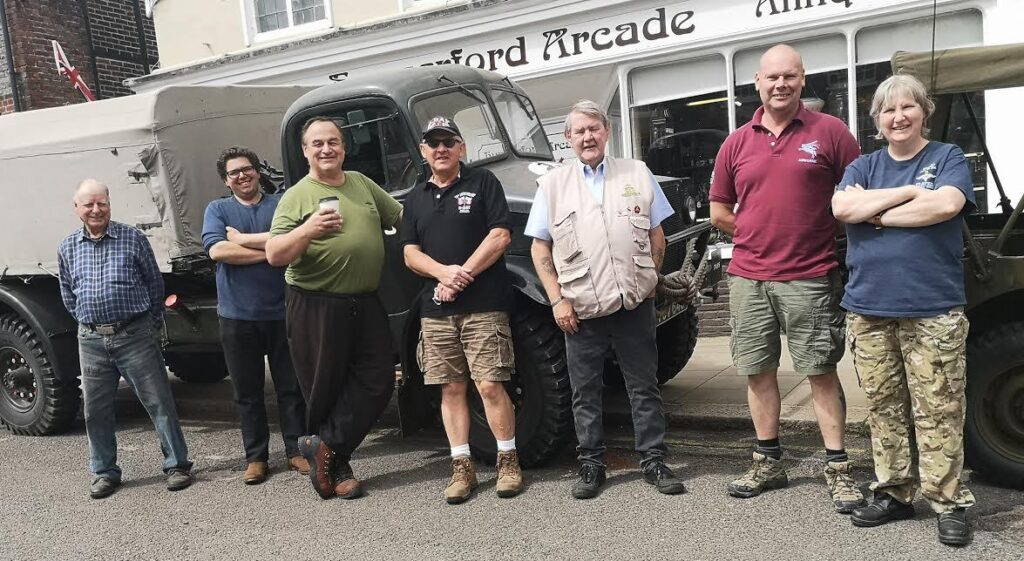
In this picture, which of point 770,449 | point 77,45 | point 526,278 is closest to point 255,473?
point 526,278

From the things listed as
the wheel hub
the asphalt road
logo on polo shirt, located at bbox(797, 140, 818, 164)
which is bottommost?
the asphalt road

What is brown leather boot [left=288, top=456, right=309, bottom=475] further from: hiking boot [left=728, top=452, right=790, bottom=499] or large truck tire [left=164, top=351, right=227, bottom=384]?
large truck tire [left=164, top=351, right=227, bottom=384]

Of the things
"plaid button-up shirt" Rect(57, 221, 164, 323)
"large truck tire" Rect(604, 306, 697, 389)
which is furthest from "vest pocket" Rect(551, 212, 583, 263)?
"plaid button-up shirt" Rect(57, 221, 164, 323)

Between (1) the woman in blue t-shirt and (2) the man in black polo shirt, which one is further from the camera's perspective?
(2) the man in black polo shirt

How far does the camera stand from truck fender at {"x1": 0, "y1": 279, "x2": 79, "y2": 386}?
6535mm

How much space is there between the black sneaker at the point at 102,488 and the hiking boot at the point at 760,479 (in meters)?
3.58

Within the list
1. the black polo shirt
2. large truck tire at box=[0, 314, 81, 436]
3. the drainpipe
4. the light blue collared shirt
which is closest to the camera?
the light blue collared shirt

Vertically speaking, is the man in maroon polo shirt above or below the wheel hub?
above

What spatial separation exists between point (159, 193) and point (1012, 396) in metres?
5.09

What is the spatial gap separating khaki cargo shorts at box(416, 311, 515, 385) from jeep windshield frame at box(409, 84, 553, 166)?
4.16 feet

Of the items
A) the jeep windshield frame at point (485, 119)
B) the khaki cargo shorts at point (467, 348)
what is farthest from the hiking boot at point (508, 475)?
the jeep windshield frame at point (485, 119)

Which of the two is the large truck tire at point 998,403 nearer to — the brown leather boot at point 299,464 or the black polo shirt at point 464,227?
the black polo shirt at point 464,227

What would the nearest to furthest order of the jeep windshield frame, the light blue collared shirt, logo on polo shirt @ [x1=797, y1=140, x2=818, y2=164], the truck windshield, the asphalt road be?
the asphalt road, logo on polo shirt @ [x1=797, y1=140, x2=818, y2=164], the light blue collared shirt, the jeep windshield frame, the truck windshield

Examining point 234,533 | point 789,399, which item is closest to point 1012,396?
point 789,399
